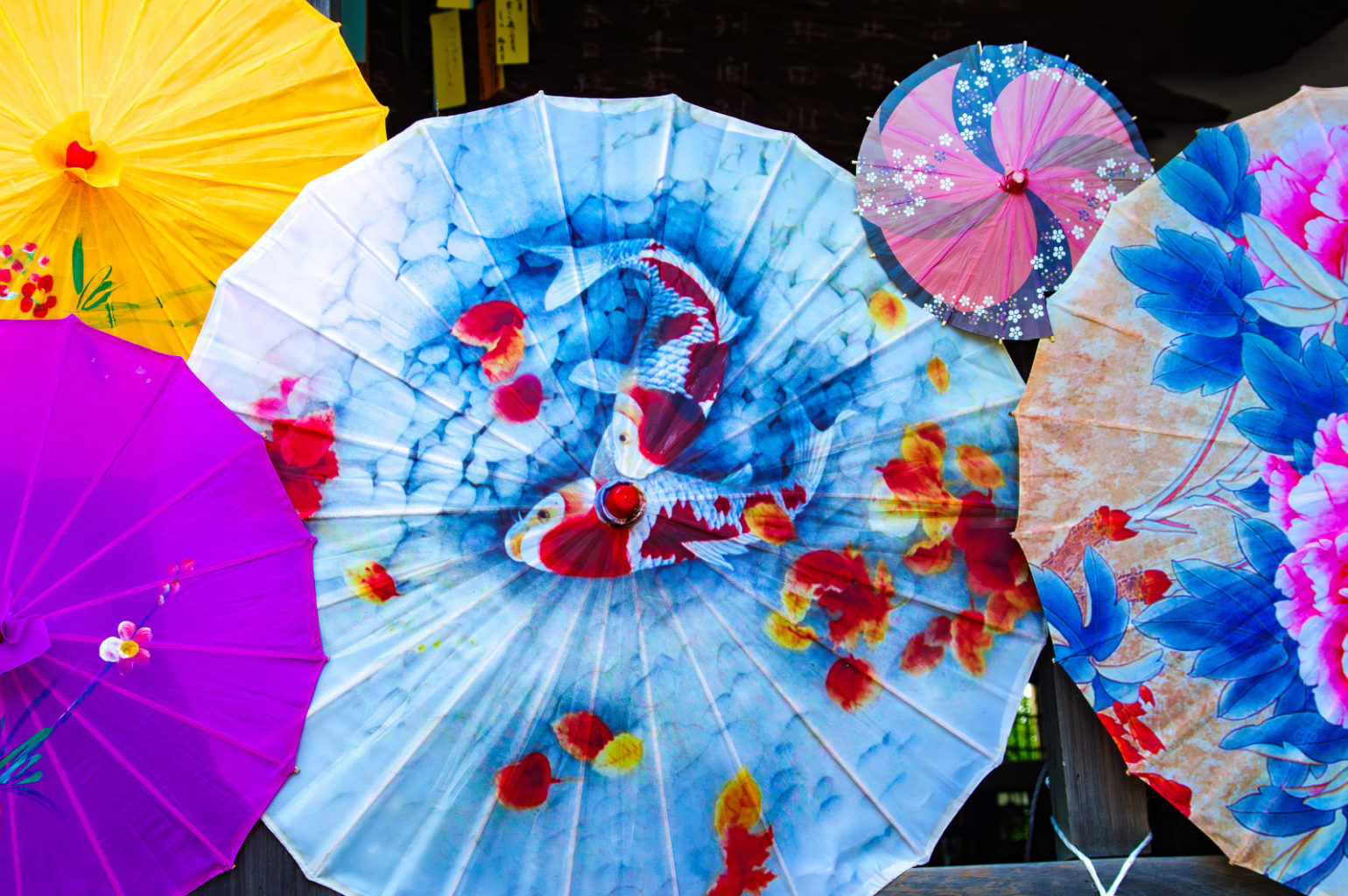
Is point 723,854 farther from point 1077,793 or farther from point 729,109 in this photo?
point 729,109

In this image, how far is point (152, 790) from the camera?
6.55ft

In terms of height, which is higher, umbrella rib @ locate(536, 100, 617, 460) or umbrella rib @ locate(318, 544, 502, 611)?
umbrella rib @ locate(536, 100, 617, 460)

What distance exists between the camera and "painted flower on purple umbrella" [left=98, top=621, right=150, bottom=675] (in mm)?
1960

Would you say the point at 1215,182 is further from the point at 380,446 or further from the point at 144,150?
the point at 144,150

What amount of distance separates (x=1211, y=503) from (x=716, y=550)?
1150 mm

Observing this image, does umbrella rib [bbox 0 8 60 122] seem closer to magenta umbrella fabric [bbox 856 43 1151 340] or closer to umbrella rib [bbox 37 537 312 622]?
umbrella rib [bbox 37 537 312 622]

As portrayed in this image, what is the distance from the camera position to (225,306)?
2.14 meters

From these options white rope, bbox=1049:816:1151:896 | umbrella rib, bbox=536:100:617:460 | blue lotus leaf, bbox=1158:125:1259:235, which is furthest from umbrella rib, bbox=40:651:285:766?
blue lotus leaf, bbox=1158:125:1259:235

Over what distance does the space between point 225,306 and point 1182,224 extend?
6.97 feet

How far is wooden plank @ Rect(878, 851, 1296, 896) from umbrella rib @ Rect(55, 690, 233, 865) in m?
1.41

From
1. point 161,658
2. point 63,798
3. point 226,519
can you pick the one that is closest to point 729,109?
point 226,519

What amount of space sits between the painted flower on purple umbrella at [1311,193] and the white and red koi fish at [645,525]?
1.41 m

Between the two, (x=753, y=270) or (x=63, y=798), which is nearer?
(x=63, y=798)

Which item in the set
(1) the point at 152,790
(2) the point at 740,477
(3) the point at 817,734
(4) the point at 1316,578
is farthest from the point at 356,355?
(4) the point at 1316,578
